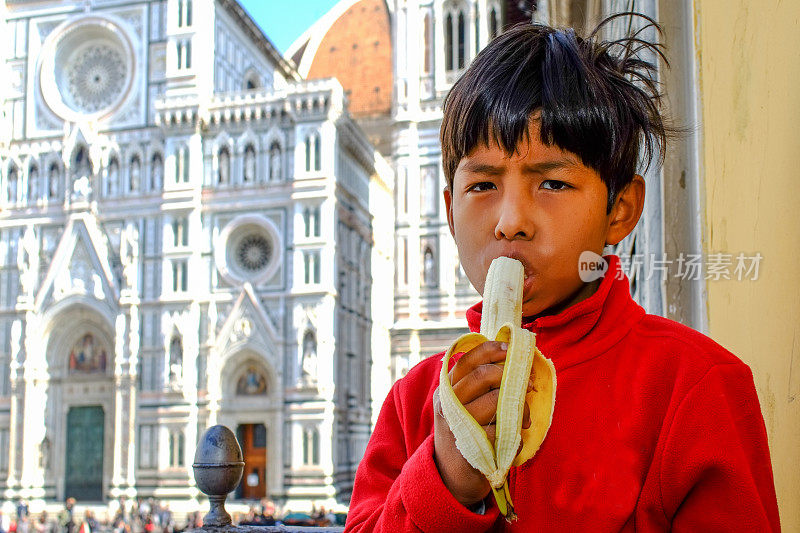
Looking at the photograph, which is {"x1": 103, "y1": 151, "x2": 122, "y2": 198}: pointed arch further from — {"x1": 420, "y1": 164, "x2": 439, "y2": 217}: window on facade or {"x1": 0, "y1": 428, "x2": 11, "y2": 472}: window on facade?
{"x1": 420, "y1": 164, "x2": 439, "y2": 217}: window on facade

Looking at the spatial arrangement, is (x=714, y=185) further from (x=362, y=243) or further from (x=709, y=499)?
(x=362, y=243)

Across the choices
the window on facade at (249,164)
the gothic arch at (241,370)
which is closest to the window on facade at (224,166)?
the window on facade at (249,164)

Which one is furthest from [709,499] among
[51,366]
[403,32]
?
[51,366]

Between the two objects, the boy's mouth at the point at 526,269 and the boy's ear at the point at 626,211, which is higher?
the boy's ear at the point at 626,211

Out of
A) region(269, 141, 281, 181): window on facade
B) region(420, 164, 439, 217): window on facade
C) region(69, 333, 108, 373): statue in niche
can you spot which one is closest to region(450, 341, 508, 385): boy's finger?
region(420, 164, 439, 217): window on facade

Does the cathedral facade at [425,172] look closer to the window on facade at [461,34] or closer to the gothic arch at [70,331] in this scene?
the window on facade at [461,34]

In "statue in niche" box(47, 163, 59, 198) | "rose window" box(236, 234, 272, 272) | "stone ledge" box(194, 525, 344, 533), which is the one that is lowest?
"stone ledge" box(194, 525, 344, 533)

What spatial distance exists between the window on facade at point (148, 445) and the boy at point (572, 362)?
69.0 ft

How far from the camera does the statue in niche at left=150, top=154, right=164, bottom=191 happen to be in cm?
2220

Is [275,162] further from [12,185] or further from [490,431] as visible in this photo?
[490,431]

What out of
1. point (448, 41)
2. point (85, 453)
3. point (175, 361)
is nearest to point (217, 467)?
point (175, 361)

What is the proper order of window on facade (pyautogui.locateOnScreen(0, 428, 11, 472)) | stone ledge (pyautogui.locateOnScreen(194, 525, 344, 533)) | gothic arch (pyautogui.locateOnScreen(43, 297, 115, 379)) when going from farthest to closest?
1. gothic arch (pyautogui.locateOnScreen(43, 297, 115, 379))
2. window on facade (pyautogui.locateOnScreen(0, 428, 11, 472))
3. stone ledge (pyautogui.locateOnScreen(194, 525, 344, 533))

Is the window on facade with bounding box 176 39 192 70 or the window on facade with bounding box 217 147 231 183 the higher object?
the window on facade with bounding box 176 39 192 70

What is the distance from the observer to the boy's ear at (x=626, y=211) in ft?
3.14
